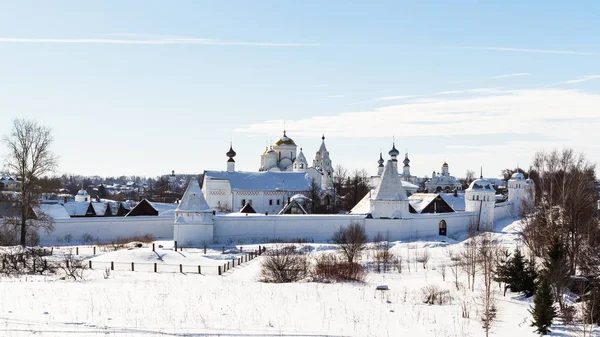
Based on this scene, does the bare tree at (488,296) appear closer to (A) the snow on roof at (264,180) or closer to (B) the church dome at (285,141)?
(A) the snow on roof at (264,180)

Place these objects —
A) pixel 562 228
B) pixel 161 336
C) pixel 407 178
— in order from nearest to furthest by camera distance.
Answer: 1. pixel 161 336
2. pixel 562 228
3. pixel 407 178

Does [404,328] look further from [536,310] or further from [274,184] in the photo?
[274,184]

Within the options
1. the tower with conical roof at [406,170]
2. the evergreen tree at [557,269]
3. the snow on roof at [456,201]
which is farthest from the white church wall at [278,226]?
the tower with conical roof at [406,170]

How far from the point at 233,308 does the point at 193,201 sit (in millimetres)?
18394

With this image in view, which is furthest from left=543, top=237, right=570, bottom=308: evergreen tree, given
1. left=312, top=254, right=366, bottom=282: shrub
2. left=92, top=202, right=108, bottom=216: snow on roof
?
left=92, top=202, right=108, bottom=216: snow on roof

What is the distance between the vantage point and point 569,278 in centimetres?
1761

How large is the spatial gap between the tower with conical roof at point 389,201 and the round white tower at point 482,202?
26.8 ft

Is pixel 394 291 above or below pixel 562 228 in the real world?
below

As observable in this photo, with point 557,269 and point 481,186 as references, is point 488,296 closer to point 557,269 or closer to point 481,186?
point 557,269

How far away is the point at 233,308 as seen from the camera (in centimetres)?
1471

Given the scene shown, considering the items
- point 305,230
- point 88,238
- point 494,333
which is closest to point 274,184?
point 305,230

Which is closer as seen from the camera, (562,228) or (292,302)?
(292,302)

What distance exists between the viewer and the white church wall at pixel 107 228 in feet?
108

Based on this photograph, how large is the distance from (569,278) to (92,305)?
1282cm
